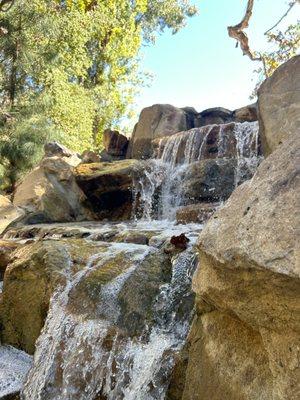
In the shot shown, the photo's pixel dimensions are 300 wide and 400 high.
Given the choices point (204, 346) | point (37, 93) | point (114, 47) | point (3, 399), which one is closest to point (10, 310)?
Answer: point (3, 399)

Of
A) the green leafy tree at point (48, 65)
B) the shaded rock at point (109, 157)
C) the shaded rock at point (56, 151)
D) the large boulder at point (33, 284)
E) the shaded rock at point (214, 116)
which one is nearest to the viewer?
the large boulder at point (33, 284)

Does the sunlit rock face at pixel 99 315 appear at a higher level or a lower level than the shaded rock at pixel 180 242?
lower

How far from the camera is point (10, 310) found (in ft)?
15.1

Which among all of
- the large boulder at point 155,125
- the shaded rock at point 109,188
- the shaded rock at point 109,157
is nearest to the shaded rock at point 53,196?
the shaded rock at point 109,188

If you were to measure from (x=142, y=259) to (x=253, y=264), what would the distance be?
266 cm

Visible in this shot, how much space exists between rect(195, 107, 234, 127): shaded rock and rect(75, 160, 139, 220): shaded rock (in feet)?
15.7

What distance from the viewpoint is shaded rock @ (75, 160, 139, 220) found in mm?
9812

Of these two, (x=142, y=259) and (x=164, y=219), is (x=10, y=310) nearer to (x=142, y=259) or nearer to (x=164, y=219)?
(x=142, y=259)

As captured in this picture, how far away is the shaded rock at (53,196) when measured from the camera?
1072cm

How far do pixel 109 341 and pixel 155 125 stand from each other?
37.8 feet

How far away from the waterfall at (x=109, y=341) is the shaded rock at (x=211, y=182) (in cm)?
444

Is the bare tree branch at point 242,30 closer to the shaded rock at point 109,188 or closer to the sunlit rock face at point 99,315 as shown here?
the shaded rock at point 109,188

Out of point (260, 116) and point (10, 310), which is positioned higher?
point (260, 116)

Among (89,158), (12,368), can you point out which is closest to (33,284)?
(12,368)
